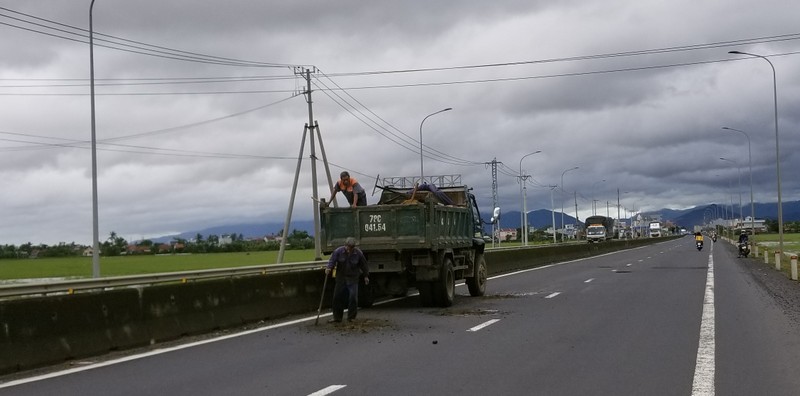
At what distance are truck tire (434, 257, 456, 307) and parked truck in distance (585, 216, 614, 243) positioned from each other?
76709 millimetres

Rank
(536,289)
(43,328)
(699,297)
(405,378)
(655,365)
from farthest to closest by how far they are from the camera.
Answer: (536,289) < (699,297) < (43,328) < (655,365) < (405,378)

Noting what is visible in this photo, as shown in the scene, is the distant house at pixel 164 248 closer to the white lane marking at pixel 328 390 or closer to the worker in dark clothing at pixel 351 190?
the worker in dark clothing at pixel 351 190

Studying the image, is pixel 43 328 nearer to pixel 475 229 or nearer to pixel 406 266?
pixel 406 266

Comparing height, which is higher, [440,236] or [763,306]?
[440,236]

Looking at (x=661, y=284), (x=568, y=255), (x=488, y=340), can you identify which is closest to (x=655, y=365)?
(x=488, y=340)

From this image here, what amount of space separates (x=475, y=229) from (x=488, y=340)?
371 inches

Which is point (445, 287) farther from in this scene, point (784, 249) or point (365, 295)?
point (784, 249)

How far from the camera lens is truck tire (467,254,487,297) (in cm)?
2066

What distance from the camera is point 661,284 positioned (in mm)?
24453

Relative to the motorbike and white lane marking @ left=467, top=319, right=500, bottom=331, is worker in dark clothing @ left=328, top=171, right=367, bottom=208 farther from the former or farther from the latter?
the motorbike

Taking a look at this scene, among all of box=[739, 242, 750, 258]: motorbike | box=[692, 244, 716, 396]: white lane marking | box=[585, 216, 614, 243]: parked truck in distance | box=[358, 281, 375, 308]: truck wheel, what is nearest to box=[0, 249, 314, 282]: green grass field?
box=[739, 242, 750, 258]: motorbike

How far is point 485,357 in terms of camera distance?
10.3m

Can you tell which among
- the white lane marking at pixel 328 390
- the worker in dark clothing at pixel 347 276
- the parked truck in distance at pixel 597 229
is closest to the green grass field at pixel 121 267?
the parked truck in distance at pixel 597 229

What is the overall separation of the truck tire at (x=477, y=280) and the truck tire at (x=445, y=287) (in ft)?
8.54
